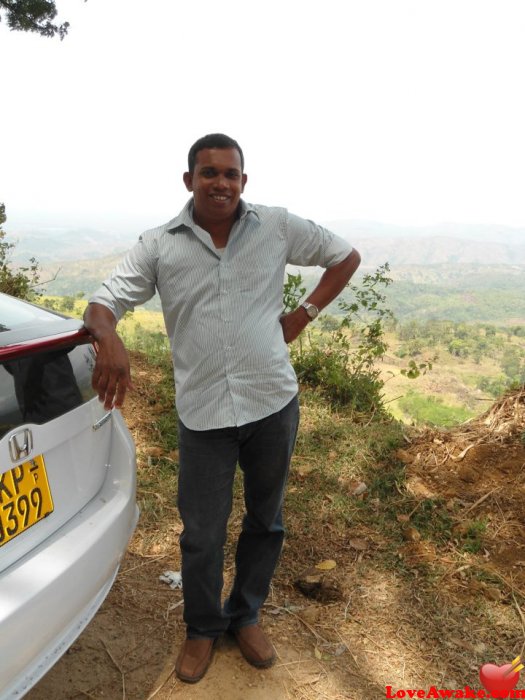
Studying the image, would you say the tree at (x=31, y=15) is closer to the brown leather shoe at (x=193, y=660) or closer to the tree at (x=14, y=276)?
the tree at (x=14, y=276)

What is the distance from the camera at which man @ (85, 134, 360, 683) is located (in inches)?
70.7

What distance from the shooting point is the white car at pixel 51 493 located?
136cm

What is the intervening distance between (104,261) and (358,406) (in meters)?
68.0

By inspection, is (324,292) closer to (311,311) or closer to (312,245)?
(311,311)

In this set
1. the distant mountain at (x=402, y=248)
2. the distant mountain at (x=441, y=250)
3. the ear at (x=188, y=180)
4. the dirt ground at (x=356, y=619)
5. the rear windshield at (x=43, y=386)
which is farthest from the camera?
the distant mountain at (x=441, y=250)

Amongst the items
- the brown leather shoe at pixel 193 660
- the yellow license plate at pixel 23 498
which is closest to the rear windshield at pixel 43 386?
the yellow license plate at pixel 23 498

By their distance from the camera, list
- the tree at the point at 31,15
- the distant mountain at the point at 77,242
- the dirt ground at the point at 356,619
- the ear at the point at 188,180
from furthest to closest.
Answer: the distant mountain at the point at 77,242, the tree at the point at 31,15, the dirt ground at the point at 356,619, the ear at the point at 188,180

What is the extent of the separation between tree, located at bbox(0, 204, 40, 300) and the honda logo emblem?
4728mm

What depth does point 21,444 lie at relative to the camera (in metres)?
1.42

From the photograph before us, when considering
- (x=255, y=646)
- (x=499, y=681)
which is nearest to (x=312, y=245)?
(x=255, y=646)

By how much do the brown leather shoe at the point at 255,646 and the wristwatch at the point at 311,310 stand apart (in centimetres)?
128

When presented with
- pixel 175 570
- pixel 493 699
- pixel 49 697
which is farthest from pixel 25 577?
pixel 493 699

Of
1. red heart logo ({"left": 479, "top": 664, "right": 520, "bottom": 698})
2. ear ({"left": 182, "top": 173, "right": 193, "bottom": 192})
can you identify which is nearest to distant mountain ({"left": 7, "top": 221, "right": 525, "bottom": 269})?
ear ({"left": 182, "top": 173, "right": 193, "bottom": 192})

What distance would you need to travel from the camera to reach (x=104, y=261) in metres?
68.4
